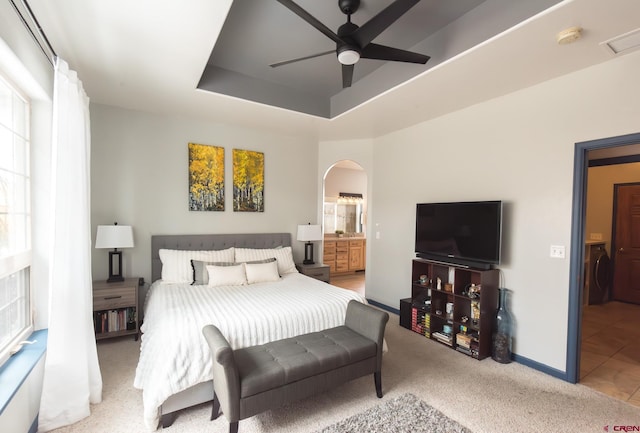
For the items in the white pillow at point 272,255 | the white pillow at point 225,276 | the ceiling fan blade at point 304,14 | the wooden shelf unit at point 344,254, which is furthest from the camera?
the wooden shelf unit at point 344,254

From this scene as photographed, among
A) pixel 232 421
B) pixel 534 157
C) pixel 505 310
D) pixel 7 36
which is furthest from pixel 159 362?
pixel 534 157

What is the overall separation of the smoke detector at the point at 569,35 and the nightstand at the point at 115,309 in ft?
15.0

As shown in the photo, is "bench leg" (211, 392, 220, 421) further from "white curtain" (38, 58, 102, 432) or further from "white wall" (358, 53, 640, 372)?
"white wall" (358, 53, 640, 372)

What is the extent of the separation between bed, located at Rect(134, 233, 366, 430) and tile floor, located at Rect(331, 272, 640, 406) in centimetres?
230

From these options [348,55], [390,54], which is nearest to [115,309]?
[348,55]

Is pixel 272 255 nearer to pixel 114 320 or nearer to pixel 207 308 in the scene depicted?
pixel 207 308

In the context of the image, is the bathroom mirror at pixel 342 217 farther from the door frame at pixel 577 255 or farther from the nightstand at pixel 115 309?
the door frame at pixel 577 255

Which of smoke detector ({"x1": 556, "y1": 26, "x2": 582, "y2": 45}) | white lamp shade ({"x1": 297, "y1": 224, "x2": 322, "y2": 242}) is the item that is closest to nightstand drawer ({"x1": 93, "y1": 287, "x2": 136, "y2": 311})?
white lamp shade ({"x1": 297, "y1": 224, "x2": 322, "y2": 242})

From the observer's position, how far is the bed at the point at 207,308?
6.88 feet

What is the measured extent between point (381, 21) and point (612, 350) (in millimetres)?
4223

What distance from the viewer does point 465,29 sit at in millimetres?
2439

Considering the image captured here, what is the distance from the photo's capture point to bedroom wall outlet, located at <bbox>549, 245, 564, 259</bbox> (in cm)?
285

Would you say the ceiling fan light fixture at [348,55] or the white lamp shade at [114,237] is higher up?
the ceiling fan light fixture at [348,55]

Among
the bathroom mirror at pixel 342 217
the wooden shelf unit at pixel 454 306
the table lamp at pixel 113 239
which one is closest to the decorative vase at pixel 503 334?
the wooden shelf unit at pixel 454 306
